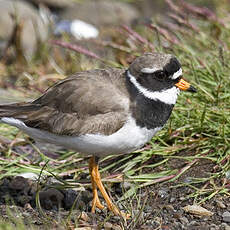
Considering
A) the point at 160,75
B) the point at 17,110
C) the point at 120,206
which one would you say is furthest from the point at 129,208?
the point at 17,110

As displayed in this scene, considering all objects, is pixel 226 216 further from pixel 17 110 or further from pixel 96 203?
pixel 17 110

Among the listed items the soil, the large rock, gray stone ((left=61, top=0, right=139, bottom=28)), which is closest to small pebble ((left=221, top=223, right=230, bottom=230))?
the soil

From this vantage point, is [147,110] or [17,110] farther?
[17,110]

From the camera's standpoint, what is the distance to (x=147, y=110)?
364cm

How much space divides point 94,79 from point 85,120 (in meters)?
0.34

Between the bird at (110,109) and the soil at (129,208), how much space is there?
6.3 inches

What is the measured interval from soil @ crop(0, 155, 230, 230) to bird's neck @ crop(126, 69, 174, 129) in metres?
0.53

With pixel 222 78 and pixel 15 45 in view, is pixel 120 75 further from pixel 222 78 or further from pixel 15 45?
pixel 15 45

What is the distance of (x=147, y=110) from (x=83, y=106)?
0.48 meters

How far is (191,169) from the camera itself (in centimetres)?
428

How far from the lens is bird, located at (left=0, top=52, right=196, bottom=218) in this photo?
3.61m

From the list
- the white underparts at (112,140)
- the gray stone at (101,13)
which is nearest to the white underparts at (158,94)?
the white underparts at (112,140)

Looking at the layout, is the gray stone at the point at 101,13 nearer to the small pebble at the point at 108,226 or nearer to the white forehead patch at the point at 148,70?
the white forehead patch at the point at 148,70

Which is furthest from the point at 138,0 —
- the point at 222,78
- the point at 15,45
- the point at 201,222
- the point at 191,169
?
the point at 201,222
